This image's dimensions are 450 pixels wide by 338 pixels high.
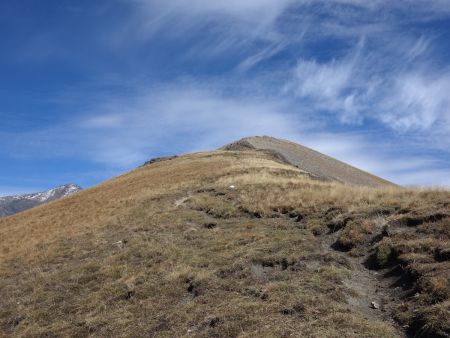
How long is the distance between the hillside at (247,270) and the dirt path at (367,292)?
0.15ft

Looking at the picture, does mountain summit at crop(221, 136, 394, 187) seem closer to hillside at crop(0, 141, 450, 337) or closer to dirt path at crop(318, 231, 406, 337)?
hillside at crop(0, 141, 450, 337)

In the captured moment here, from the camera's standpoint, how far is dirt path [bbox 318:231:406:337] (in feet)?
37.6

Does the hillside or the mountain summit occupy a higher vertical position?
the mountain summit

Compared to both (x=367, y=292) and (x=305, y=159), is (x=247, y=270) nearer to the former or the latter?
(x=367, y=292)

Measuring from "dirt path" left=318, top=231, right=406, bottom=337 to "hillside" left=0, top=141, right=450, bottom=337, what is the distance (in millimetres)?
45

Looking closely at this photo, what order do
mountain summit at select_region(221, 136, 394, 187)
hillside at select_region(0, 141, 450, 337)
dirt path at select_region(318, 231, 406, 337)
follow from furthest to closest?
mountain summit at select_region(221, 136, 394, 187) < dirt path at select_region(318, 231, 406, 337) < hillside at select_region(0, 141, 450, 337)

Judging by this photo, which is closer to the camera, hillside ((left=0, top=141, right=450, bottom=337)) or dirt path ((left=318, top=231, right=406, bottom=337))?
hillside ((left=0, top=141, right=450, bottom=337))

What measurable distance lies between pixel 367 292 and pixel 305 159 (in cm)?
5114

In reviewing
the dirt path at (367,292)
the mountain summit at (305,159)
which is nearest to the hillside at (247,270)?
the dirt path at (367,292)

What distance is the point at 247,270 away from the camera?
1454cm

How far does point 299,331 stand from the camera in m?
10.1

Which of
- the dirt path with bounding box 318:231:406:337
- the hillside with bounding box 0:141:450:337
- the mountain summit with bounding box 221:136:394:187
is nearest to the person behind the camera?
the hillside with bounding box 0:141:450:337

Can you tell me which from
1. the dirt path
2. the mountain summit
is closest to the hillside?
the dirt path

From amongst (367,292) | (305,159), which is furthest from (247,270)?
(305,159)
